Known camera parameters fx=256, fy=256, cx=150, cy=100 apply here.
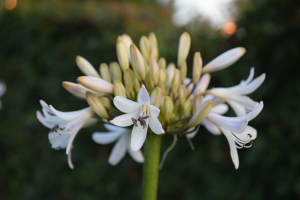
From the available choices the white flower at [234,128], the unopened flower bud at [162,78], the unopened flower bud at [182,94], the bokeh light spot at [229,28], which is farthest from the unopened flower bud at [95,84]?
the bokeh light spot at [229,28]

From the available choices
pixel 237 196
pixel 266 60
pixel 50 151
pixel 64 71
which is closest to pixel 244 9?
pixel 266 60

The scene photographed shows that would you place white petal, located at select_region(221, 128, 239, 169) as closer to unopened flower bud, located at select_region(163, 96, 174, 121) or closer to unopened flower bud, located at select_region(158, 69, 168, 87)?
unopened flower bud, located at select_region(163, 96, 174, 121)

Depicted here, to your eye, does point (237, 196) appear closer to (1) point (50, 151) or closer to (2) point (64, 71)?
(1) point (50, 151)

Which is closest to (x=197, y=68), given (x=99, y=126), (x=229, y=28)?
(x=229, y=28)

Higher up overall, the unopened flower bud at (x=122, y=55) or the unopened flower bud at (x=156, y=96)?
the unopened flower bud at (x=122, y=55)

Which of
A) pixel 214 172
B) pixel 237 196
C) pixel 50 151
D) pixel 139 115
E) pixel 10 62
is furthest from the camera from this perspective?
pixel 10 62

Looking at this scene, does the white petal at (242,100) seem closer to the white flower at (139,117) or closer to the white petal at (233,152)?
the white petal at (233,152)

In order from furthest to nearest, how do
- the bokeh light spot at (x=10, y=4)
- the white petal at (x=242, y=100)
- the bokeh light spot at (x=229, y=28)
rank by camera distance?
the bokeh light spot at (x=10, y=4)
the bokeh light spot at (x=229, y=28)
the white petal at (x=242, y=100)
